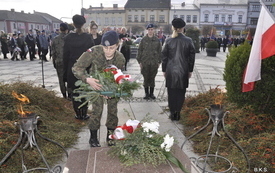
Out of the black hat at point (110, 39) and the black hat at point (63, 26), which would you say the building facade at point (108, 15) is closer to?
the black hat at point (63, 26)

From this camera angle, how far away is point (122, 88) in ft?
10.4

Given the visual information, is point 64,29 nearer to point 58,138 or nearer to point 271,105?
point 58,138

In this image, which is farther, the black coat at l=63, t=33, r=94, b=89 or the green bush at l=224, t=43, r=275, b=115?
the black coat at l=63, t=33, r=94, b=89

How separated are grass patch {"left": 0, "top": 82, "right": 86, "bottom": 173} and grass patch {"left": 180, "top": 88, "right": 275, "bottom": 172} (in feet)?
6.98

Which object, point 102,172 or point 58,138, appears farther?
point 58,138

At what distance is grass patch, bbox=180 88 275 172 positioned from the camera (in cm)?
325

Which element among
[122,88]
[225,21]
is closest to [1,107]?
[122,88]

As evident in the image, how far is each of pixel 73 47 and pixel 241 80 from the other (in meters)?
3.12

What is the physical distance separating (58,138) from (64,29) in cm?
353

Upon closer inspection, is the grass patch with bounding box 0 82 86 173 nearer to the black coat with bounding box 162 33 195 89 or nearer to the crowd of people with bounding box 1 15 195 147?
the crowd of people with bounding box 1 15 195 147

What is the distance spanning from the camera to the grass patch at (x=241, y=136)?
3246 millimetres

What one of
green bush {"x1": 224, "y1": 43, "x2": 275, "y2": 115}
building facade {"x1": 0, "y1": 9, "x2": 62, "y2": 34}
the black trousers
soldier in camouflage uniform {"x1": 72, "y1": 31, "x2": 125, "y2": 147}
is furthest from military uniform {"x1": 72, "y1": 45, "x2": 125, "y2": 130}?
building facade {"x1": 0, "y1": 9, "x2": 62, "y2": 34}

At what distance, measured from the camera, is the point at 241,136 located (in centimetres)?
390

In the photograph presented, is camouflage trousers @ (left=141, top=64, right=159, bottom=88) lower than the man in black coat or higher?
lower
